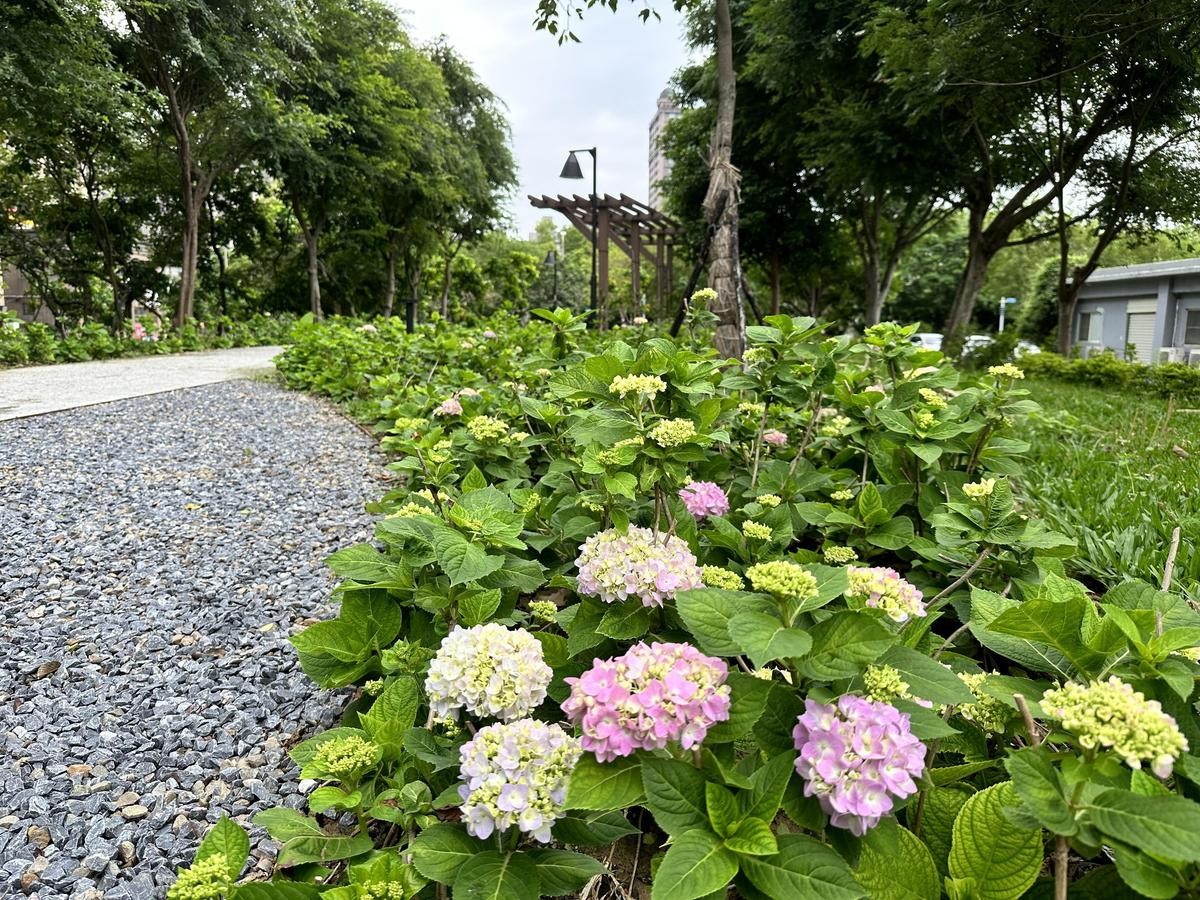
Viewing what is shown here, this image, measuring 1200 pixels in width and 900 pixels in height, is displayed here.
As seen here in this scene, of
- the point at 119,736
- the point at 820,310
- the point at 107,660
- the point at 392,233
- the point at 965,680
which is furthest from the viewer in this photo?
the point at 820,310

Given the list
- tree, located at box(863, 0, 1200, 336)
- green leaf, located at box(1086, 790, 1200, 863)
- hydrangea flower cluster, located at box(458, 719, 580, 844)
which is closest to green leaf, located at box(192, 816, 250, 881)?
hydrangea flower cluster, located at box(458, 719, 580, 844)

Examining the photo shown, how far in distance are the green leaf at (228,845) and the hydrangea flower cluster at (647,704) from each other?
495 mm

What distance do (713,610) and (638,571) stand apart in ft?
0.55

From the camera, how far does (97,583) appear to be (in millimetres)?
2102

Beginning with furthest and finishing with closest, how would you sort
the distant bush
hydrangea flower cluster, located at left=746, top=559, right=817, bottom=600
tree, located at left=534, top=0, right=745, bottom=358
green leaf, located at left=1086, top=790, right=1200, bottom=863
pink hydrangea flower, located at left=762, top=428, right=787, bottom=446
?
the distant bush < tree, located at left=534, top=0, right=745, bottom=358 < pink hydrangea flower, located at left=762, top=428, right=787, bottom=446 < hydrangea flower cluster, located at left=746, top=559, right=817, bottom=600 < green leaf, located at left=1086, top=790, right=1200, bottom=863

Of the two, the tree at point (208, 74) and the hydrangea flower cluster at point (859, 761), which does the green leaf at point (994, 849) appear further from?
the tree at point (208, 74)

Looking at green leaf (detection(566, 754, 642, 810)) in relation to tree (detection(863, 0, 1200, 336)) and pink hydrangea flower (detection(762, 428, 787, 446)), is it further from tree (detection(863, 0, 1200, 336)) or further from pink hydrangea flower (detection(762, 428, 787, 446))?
tree (detection(863, 0, 1200, 336))

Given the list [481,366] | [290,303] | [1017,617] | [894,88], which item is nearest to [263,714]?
[1017,617]

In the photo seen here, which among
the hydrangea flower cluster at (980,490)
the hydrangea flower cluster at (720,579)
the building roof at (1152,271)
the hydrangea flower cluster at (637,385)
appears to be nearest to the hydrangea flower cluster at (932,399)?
the hydrangea flower cluster at (980,490)

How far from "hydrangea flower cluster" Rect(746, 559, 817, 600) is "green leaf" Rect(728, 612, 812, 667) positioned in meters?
0.04

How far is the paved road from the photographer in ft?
16.6

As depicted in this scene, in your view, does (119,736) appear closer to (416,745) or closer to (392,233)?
(416,745)

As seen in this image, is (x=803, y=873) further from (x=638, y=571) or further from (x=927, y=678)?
(x=638, y=571)

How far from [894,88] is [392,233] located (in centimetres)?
1647
